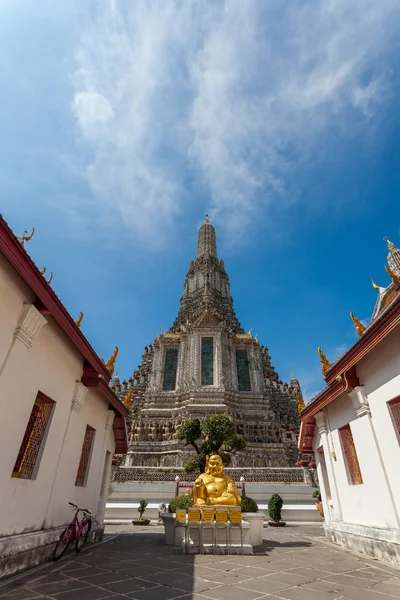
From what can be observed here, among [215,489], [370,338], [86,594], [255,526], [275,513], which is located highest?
[370,338]

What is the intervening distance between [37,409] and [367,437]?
7018mm

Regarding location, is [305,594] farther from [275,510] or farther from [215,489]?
[275,510]

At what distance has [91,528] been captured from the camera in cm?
932

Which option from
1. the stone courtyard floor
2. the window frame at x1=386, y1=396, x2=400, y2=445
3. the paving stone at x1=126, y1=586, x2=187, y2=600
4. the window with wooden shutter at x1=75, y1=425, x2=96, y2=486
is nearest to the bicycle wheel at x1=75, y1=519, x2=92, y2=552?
the stone courtyard floor

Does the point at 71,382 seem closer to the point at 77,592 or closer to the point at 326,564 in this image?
the point at 77,592

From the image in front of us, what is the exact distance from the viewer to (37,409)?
661cm

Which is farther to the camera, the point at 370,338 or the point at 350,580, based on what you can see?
the point at 370,338

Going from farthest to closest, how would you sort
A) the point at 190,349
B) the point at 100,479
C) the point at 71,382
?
the point at 190,349 → the point at 100,479 → the point at 71,382

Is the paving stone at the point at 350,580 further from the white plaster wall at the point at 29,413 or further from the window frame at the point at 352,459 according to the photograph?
the white plaster wall at the point at 29,413

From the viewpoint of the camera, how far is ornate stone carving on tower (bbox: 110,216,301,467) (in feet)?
99.9

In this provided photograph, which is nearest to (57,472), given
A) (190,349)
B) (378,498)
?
(378,498)

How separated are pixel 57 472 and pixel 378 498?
6.79 meters

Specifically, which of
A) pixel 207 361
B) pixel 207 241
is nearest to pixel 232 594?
pixel 207 361

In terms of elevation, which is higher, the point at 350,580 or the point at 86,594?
the point at 350,580
